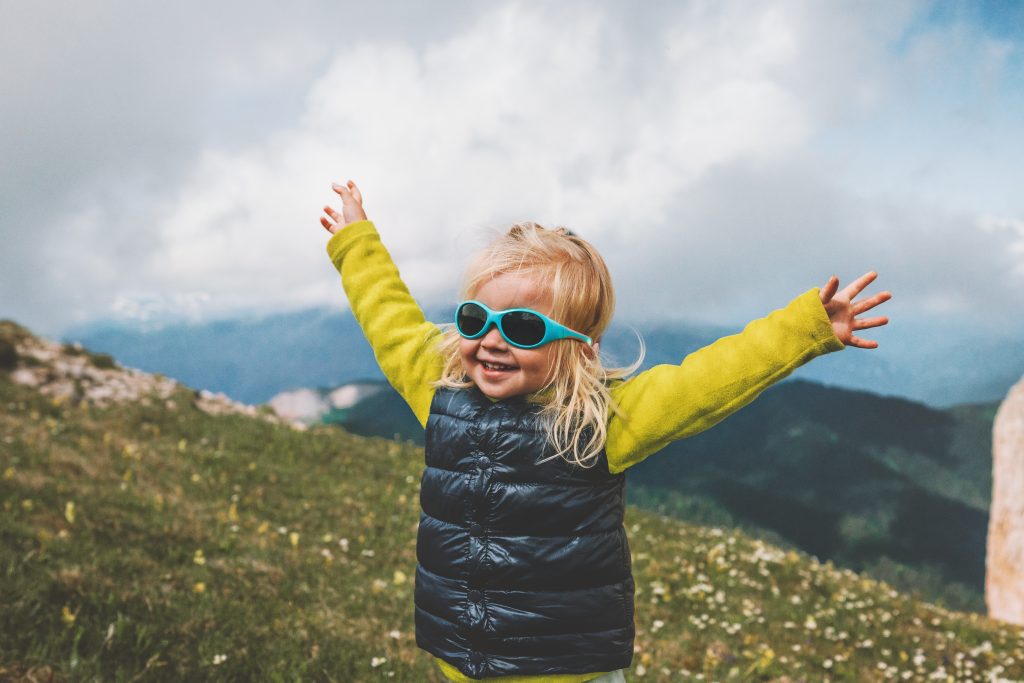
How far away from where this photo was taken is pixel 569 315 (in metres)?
3.03

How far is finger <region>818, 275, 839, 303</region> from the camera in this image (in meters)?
2.52

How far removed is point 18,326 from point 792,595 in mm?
20731

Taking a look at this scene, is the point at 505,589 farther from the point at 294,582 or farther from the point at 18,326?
the point at 18,326

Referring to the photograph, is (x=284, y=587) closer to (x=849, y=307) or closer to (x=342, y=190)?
(x=342, y=190)

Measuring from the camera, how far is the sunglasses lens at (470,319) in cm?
300

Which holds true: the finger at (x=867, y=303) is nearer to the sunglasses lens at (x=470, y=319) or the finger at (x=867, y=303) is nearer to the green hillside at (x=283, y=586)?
the sunglasses lens at (x=470, y=319)

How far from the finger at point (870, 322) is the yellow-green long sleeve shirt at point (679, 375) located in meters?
0.11

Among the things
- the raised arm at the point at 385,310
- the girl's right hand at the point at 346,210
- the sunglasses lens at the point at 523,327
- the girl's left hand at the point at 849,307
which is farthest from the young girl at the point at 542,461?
the girl's right hand at the point at 346,210

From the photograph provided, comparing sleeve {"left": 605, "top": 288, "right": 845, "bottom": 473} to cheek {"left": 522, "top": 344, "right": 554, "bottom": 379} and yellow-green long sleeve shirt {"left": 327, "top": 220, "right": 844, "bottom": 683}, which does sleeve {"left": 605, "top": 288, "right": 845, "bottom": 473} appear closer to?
yellow-green long sleeve shirt {"left": 327, "top": 220, "right": 844, "bottom": 683}

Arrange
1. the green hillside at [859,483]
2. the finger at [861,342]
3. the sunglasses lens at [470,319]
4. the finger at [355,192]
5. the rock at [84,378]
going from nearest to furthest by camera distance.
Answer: the finger at [861,342] → the sunglasses lens at [470,319] → the finger at [355,192] → the rock at [84,378] → the green hillside at [859,483]

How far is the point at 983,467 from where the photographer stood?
272ft

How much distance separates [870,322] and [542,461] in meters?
1.39

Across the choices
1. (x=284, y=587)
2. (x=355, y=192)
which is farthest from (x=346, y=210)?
(x=284, y=587)

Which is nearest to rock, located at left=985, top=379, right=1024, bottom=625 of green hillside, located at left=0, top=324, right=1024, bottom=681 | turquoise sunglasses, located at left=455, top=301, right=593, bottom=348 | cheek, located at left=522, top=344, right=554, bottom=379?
green hillside, located at left=0, top=324, right=1024, bottom=681
